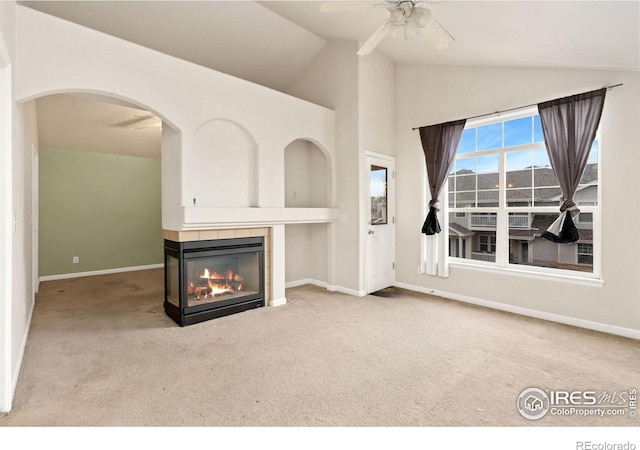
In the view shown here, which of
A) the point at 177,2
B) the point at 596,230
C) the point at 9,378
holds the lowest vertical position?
the point at 9,378

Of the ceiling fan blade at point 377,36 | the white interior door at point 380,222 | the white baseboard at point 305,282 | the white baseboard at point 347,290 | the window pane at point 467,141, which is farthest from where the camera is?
the white baseboard at point 305,282

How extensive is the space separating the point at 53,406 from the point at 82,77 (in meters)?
2.46

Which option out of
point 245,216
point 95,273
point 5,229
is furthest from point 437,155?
point 95,273

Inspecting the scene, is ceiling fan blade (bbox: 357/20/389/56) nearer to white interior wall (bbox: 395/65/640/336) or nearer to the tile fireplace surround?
white interior wall (bbox: 395/65/640/336)

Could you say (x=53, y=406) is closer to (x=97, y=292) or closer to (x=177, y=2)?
(x=97, y=292)

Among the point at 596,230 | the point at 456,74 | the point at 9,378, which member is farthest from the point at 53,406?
the point at 456,74

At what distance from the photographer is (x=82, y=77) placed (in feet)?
8.94

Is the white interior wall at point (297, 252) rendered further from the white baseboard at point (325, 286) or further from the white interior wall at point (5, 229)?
the white interior wall at point (5, 229)

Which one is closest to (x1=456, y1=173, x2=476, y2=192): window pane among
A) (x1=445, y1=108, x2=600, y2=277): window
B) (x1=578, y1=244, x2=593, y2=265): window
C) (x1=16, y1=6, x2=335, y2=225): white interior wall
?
(x1=445, y1=108, x2=600, y2=277): window

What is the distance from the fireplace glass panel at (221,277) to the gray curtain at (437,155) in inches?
92.8

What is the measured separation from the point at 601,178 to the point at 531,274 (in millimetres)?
1178

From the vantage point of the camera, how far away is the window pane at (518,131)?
3.75 metres

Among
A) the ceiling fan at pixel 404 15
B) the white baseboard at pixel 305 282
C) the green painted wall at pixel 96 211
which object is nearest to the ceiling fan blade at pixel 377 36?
the ceiling fan at pixel 404 15

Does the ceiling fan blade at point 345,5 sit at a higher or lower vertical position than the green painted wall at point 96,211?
higher
